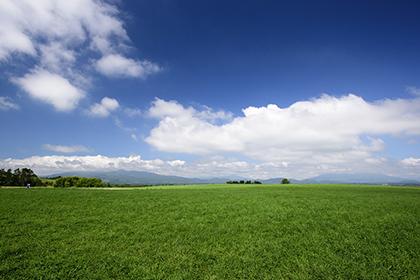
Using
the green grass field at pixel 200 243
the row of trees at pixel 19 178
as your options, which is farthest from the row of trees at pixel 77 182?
the green grass field at pixel 200 243

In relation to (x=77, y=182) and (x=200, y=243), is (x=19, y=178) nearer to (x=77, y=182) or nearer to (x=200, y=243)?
(x=77, y=182)

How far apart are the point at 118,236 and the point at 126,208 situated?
7.40m

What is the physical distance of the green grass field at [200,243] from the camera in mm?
12047

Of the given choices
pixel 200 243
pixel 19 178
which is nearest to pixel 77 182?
pixel 19 178

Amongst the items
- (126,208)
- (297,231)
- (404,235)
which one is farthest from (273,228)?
(126,208)

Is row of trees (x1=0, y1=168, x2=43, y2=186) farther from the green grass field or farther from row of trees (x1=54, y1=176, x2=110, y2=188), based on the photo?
the green grass field

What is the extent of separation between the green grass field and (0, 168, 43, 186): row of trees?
94.4 metres

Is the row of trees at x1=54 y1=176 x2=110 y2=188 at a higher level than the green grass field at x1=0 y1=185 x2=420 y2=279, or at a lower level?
higher

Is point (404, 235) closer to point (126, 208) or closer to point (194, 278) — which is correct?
point (194, 278)

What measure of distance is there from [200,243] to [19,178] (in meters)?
113

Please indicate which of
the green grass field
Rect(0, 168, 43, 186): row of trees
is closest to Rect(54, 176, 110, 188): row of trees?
Rect(0, 168, 43, 186): row of trees

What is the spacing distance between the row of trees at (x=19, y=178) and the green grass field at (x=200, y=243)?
94.4 m

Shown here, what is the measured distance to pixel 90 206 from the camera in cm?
2288

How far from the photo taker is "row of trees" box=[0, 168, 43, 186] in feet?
335
